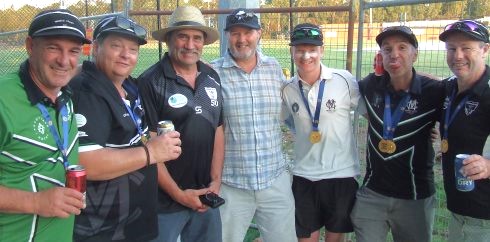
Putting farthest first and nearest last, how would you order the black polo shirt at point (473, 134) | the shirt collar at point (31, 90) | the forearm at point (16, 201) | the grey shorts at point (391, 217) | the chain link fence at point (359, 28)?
the chain link fence at point (359, 28), the grey shorts at point (391, 217), the black polo shirt at point (473, 134), the shirt collar at point (31, 90), the forearm at point (16, 201)

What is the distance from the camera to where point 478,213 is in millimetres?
3412

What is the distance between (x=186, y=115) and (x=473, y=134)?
2.09 m

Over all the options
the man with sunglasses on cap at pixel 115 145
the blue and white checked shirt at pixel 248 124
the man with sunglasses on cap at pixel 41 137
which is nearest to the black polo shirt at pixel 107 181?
the man with sunglasses on cap at pixel 115 145

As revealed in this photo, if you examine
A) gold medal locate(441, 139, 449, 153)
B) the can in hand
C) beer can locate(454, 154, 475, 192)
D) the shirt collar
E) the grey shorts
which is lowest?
the grey shorts

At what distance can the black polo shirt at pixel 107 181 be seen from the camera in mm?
2879

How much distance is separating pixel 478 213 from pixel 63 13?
9.91ft

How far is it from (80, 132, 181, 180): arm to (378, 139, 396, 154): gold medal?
182cm

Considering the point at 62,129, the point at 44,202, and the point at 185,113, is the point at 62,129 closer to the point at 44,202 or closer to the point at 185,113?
the point at 44,202

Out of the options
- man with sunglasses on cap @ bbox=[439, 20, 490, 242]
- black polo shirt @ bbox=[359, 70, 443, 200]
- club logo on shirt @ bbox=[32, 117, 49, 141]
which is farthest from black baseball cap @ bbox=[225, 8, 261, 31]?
club logo on shirt @ bbox=[32, 117, 49, 141]

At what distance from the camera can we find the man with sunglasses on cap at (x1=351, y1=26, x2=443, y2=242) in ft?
12.8

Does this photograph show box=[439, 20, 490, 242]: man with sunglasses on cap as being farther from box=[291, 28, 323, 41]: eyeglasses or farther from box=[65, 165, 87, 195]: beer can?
box=[65, 165, 87, 195]: beer can

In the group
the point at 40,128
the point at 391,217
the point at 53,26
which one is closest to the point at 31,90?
the point at 40,128

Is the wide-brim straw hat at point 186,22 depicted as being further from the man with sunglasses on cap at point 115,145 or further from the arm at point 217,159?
the arm at point 217,159

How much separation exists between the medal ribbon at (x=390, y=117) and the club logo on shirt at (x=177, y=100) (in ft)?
5.38
